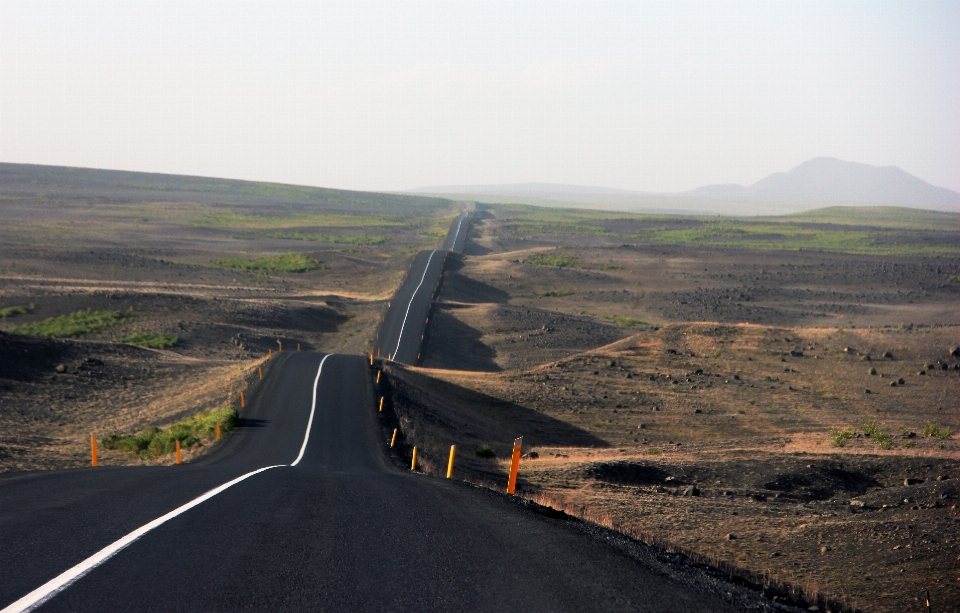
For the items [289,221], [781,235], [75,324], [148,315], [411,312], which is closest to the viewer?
[75,324]

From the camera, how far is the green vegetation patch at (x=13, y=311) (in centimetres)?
5084

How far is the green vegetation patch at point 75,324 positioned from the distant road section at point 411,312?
55.4 ft

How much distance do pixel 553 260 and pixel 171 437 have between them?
7598cm

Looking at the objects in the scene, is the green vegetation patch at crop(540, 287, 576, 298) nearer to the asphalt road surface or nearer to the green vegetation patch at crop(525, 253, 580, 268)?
the green vegetation patch at crop(525, 253, 580, 268)

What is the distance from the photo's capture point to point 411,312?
5962cm

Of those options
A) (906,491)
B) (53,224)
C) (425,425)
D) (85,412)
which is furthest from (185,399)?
(53,224)

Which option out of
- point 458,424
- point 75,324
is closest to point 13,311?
point 75,324

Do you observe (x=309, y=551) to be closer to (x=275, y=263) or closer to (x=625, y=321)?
(x=625, y=321)

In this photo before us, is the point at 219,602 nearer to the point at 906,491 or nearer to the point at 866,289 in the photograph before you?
the point at 906,491

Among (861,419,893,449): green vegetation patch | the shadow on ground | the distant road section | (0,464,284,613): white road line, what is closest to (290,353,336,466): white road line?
the shadow on ground

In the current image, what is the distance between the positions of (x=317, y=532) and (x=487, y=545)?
1.74m

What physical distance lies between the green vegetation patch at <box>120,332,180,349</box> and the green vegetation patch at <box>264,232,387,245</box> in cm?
8071

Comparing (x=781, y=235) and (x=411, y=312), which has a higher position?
(x=781, y=235)

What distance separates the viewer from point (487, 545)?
317 inches
